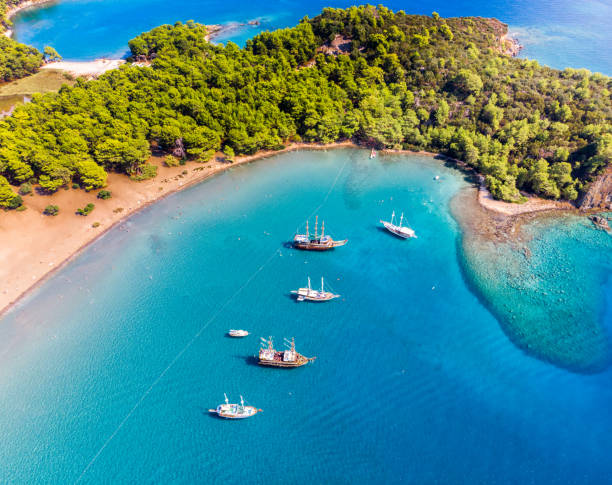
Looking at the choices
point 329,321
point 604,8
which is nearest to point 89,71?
point 329,321

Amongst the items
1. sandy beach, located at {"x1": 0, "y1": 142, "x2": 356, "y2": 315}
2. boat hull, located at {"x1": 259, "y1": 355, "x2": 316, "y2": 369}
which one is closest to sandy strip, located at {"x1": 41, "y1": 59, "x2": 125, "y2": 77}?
sandy beach, located at {"x1": 0, "y1": 142, "x2": 356, "y2": 315}

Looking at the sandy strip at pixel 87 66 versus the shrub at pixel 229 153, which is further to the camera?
the sandy strip at pixel 87 66

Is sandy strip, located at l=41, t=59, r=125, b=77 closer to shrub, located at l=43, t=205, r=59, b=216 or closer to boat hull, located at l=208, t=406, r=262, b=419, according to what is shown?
shrub, located at l=43, t=205, r=59, b=216

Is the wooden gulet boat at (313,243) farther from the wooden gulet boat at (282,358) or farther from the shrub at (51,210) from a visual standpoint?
the shrub at (51,210)

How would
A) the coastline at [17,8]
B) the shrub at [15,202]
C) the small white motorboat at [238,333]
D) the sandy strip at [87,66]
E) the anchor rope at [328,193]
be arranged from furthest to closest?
the coastline at [17,8] → the sandy strip at [87,66] → the anchor rope at [328,193] → the shrub at [15,202] → the small white motorboat at [238,333]

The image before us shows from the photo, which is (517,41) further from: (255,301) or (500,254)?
(255,301)

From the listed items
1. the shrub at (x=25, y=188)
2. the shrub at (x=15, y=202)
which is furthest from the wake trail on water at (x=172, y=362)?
the shrub at (x=25, y=188)

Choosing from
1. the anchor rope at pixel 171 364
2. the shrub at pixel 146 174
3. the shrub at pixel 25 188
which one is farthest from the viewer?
the shrub at pixel 146 174

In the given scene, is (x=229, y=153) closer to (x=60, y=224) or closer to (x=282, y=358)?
(x=60, y=224)
